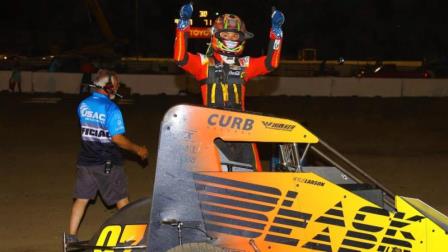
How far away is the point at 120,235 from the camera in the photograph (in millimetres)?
4836

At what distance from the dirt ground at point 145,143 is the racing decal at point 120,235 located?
1679 mm

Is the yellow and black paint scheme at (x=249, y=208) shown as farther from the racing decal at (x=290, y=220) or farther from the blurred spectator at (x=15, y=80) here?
the blurred spectator at (x=15, y=80)

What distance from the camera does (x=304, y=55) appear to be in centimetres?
6216

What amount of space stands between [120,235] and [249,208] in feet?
3.66

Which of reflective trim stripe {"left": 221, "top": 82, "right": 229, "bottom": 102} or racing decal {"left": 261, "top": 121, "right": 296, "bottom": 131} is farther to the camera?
reflective trim stripe {"left": 221, "top": 82, "right": 229, "bottom": 102}

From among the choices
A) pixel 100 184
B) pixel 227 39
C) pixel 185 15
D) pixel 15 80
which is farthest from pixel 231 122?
pixel 15 80

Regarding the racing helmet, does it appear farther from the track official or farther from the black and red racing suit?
the track official

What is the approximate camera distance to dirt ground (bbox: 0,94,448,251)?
820cm

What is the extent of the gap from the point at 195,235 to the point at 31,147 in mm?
10236

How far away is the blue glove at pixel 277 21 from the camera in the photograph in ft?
20.1

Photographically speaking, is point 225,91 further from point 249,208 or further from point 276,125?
point 249,208

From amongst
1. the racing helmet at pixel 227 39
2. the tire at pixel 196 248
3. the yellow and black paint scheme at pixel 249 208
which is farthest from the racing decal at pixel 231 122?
the racing helmet at pixel 227 39

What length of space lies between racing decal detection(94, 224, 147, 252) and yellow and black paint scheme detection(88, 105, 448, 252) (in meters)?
0.62

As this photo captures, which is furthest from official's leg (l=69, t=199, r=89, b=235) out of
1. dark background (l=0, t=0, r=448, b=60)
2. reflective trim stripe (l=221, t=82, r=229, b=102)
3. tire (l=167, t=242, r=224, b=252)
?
dark background (l=0, t=0, r=448, b=60)
